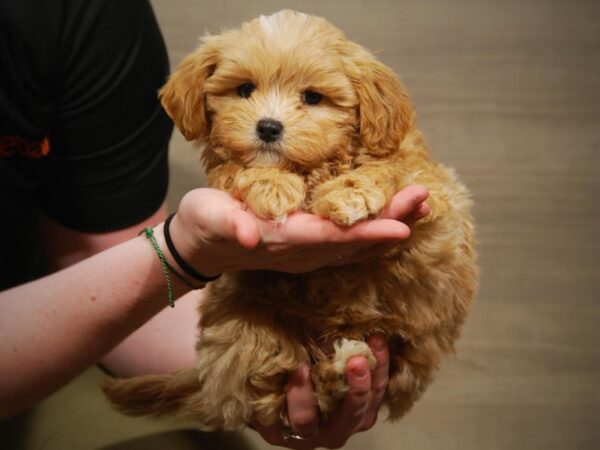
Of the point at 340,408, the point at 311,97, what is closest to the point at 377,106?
the point at 311,97

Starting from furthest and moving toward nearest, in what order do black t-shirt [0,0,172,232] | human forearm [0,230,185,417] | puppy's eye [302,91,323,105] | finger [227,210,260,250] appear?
black t-shirt [0,0,172,232]
human forearm [0,230,185,417]
puppy's eye [302,91,323,105]
finger [227,210,260,250]

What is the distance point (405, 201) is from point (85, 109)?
726 mm

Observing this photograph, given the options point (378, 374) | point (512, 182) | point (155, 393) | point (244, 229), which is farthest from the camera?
point (512, 182)

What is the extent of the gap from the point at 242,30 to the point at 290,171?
0.21 meters

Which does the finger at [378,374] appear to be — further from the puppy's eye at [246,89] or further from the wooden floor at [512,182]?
the wooden floor at [512,182]

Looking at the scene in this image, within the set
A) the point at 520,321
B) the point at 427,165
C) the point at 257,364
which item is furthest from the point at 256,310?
the point at 520,321

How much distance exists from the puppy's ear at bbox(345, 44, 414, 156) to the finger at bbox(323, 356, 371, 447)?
11.5 inches

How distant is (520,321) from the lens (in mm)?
1646

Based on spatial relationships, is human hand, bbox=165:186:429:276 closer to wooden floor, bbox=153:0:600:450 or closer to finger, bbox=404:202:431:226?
finger, bbox=404:202:431:226

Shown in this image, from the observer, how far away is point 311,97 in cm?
80

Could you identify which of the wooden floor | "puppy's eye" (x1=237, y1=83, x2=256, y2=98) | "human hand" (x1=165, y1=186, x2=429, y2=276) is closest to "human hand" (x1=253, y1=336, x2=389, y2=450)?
"human hand" (x1=165, y1=186, x2=429, y2=276)

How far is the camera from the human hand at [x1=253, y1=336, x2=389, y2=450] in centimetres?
87

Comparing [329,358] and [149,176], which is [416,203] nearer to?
[329,358]

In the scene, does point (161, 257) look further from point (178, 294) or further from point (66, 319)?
point (66, 319)
